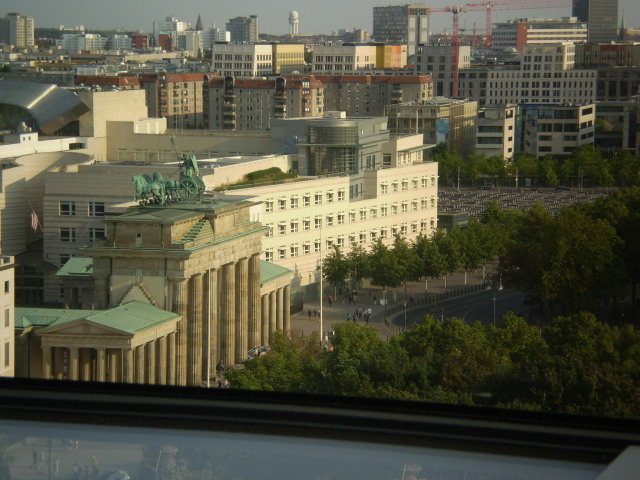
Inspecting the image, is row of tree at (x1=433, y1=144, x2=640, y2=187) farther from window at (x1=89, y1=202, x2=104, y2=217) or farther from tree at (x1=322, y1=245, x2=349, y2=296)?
window at (x1=89, y1=202, x2=104, y2=217)

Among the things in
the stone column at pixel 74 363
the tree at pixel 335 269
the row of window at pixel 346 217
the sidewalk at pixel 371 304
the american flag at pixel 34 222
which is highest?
the american flag at pixel 34 222

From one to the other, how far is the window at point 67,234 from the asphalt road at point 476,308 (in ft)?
14.4

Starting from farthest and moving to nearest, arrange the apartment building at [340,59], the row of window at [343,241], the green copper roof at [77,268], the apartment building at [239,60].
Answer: the apartment building at [340,59] → the apartment building at [239,60] → the row of window at [343,241] → the green copper roof at [77,268]

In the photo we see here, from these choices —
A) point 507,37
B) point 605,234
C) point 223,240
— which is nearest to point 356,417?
point 223,240

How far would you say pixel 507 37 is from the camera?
88000mm

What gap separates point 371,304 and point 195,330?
7.37 meters

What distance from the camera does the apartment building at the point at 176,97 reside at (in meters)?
47.5

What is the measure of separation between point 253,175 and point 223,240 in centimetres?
756

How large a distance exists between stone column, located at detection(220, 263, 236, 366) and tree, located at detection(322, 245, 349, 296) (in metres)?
6.51

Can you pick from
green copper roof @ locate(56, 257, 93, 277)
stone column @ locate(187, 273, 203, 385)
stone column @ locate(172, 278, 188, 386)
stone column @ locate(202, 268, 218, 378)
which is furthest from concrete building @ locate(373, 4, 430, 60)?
stone column @ locate(172, 278, 188, 386)

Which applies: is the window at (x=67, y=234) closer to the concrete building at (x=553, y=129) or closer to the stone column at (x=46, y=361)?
the stone column at (x=46, y=361)

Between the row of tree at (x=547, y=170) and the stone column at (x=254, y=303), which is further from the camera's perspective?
the row of tree at (x=547, y=170)

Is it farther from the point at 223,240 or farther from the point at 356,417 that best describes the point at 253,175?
the point at 356,417

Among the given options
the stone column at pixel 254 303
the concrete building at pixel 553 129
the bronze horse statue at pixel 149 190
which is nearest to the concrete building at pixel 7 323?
the bronze horse statue at pixel 149 190
